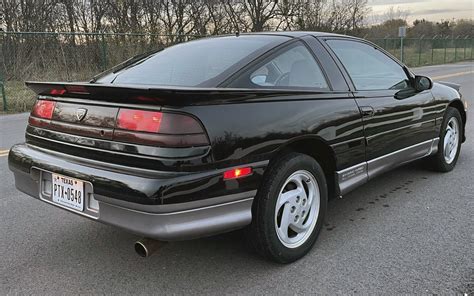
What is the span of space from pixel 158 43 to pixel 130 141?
14961 mm

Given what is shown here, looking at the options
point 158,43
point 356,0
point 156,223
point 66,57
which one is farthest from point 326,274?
point 356,0

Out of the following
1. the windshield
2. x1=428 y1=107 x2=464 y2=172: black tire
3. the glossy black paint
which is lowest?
x1=428 y1=107 x2=464 y2=172: black tire

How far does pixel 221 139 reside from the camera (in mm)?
2439

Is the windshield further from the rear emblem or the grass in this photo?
the grass

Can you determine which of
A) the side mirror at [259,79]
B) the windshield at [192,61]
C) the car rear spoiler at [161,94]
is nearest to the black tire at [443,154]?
the windshield at [192,61]

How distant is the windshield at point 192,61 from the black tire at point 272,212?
0.72 meters

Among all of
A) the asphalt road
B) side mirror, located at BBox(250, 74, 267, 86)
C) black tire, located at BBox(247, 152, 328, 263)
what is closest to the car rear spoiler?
side mirror, located at BBox(250, 74, 267, 86)

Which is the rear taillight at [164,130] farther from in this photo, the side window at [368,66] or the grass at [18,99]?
the grass at [18,99]

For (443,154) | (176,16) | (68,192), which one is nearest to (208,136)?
(68,192)

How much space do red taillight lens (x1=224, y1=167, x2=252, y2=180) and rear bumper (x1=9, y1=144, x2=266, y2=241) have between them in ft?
0.11

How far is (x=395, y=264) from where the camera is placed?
2869 millimetres

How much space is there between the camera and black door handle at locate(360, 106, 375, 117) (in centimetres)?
346

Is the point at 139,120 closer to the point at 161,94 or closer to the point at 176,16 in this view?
the point at 161,94

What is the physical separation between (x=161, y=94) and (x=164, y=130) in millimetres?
190
